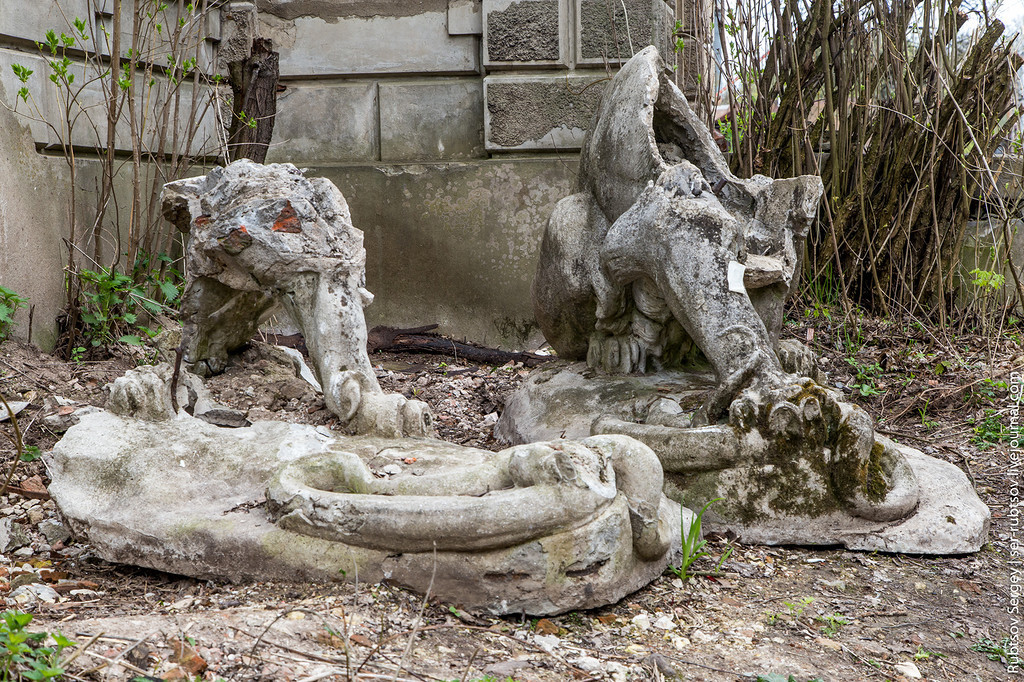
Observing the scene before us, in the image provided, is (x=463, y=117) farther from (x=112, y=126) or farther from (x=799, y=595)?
(x=799, y=595)

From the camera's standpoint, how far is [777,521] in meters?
2.84

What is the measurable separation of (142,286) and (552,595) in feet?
10.9

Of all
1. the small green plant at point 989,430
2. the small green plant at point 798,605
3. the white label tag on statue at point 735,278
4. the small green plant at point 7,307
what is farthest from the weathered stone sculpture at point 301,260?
the small green plant at point 989,430

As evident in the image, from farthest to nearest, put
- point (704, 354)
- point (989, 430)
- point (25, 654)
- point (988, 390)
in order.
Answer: point (988, 390) → point (989, 430) → point (704, 354) → point (25, 654)

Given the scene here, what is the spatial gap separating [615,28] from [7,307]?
341cm

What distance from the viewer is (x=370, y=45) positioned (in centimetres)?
564

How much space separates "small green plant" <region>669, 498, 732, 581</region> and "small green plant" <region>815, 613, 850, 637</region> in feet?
1.02

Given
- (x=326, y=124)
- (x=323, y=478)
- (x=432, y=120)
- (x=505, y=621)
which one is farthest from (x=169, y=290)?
(x=505, y=621)

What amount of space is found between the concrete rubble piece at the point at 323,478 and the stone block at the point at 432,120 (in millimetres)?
2660

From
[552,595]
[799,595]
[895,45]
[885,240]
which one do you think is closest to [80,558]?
[552,595]

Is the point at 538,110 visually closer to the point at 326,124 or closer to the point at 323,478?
the point at 326,124

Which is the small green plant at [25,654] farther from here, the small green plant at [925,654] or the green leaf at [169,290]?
the green leaf at [169,290]

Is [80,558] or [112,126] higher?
[112,126]

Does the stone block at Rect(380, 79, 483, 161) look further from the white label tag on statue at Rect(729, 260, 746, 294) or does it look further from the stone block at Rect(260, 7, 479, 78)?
the white label tag on statue at Rect(729, 260, 746, 294)
